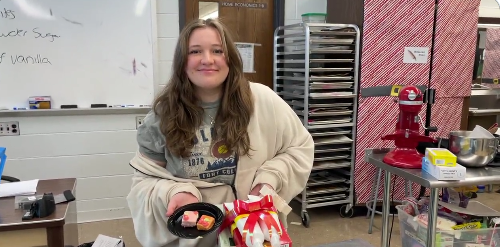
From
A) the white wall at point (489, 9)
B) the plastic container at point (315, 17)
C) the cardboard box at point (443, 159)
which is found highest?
the white wall at point (489, 9)

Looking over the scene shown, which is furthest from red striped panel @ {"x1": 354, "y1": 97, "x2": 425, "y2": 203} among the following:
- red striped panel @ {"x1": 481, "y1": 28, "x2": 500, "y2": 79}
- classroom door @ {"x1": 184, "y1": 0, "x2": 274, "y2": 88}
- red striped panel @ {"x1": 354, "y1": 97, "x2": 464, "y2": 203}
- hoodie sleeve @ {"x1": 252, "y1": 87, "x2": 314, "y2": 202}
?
hoodie sleeve @ {"x1": 252, "y1": 87, "x2": 314, "y2": 202}

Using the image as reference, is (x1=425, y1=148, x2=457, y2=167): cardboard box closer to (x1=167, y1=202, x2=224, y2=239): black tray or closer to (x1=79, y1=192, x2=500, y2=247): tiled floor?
(x1=167, y1=202, x2=224, y2=239): black tray

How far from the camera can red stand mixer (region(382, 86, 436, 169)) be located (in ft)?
5.55

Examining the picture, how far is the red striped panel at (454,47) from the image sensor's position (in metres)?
2.86

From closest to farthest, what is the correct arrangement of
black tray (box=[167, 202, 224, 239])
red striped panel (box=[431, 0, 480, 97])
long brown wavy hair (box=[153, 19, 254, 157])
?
black tray (box=[167, 202, 224, 239]) → long brown wavy hair (box=[153, 19, 254, 157]) → red striped panel (box=[431, 0, 480, 97])

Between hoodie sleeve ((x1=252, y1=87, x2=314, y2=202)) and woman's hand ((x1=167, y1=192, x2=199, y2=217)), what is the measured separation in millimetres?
258

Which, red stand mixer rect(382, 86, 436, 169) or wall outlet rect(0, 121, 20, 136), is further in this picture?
wall outlet rect(0, 121, 20, 136)

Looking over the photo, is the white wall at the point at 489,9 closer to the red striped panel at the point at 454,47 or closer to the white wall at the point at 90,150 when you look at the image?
the red striped panel at the point at 454,47

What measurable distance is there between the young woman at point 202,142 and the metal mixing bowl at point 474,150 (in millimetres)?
816

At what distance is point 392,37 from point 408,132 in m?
1.33

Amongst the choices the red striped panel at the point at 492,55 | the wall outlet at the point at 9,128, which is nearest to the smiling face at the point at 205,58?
the wall outlet at the point at 9,128

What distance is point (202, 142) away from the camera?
51.6 inches

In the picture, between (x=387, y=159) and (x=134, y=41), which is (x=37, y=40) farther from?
(x=387, y=159)

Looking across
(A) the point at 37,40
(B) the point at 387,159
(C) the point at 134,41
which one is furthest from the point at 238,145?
(A) the point at 37,40
